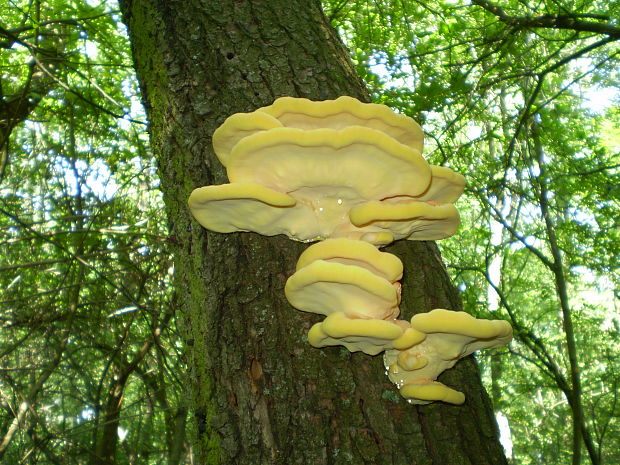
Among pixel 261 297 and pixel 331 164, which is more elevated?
pixel 331 164

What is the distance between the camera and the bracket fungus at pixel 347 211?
1.40m

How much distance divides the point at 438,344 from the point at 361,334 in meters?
0.33

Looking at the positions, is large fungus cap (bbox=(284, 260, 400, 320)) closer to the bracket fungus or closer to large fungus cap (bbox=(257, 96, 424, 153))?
the bracket fungus

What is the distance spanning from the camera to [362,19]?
667 cm

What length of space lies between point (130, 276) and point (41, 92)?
2.89 metres

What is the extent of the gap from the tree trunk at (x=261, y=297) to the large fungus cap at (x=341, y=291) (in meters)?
0.11

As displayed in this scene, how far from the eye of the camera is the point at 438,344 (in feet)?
5.00

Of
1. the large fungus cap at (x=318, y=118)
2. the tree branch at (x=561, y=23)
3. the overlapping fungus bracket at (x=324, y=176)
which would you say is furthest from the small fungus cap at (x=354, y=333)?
the tree branch at (x=561, y=23)

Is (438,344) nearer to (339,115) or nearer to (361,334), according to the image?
(361,334)

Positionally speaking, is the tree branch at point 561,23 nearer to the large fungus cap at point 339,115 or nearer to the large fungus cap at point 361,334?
the large fungus cap at point 339,115

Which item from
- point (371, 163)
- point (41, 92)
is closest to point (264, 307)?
point (371, 163)

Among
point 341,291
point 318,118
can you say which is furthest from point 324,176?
point 341,291

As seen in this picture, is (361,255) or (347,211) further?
(347,211)

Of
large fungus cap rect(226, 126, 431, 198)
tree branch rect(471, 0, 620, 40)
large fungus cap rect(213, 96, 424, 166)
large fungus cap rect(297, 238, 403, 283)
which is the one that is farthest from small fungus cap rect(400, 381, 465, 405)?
tree branch rect(471, 0, 620, 40)
